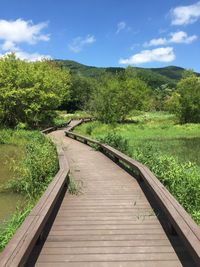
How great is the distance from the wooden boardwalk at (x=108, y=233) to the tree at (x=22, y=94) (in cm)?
2592

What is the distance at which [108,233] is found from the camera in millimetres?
6637

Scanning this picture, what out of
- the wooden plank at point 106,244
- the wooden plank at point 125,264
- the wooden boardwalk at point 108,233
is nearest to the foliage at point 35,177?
the wooden boardwalk at point 108,233

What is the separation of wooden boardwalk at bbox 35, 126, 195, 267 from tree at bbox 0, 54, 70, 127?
2592 cm

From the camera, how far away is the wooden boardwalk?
18.1 feet

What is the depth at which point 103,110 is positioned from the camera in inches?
1800

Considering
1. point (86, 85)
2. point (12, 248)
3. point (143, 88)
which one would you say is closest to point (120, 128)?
point (143, 88)

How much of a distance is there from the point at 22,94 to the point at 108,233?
29.8 metres

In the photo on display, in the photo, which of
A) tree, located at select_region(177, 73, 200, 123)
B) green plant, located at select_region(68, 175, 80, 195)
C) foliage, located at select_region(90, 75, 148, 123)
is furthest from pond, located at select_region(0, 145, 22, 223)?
tree, located at select_region(177, 73, 200, 123)

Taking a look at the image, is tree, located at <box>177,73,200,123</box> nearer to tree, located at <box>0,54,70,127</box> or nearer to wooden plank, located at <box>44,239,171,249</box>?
tree, located at <box>0,54,70,127</box>

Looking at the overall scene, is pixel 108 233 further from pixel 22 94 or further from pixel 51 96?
pixel 51 96

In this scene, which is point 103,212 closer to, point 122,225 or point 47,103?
point 122,225

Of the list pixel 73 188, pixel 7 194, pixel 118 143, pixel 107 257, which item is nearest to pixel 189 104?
pixel 118 143

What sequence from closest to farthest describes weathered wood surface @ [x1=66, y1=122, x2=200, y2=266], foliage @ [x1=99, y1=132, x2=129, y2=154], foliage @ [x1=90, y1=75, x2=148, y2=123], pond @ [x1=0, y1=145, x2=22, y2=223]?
weathered wood surface @ [x1=66, y1=122, x2=200, y2=266]
pond @ [x1=0, y1=145, x2=22, y2=223]
foliage @ [x1=99, y1=132, x2=129, y2=154]
foliage @ [x1=90, y1=75, x2=148, y2=123]

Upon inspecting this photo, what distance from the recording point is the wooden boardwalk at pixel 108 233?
5.52 metres
